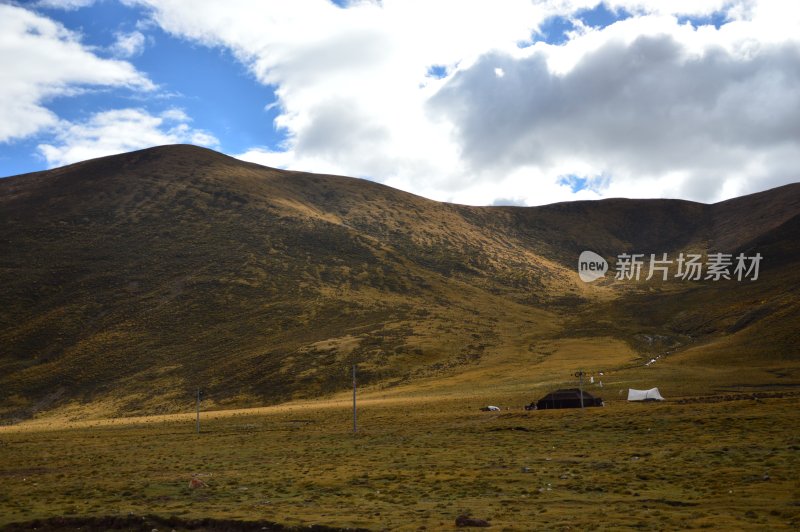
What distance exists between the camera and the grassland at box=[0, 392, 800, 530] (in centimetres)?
1998

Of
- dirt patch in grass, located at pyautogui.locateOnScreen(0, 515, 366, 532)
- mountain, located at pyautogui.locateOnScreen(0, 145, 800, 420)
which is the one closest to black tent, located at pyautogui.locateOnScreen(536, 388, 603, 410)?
mountain, located at pyautogui.locateOnScreen(0, 145, 800, 420)

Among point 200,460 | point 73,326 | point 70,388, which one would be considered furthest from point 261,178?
point 200,460

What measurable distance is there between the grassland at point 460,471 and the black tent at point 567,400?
2491 millimetres

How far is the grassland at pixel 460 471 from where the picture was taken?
787 inches

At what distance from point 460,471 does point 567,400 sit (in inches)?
1017

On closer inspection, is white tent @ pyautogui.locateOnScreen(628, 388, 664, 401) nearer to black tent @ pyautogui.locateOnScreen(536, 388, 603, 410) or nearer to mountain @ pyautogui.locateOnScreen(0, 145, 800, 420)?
black tent @ pyautogui.locateOnScreen(536, 388, 603, 410)

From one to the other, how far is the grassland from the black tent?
2491 mm

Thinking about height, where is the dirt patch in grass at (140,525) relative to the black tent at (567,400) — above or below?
below

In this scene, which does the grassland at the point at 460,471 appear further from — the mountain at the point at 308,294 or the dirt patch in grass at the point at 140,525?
the mountain at the point at 308,294

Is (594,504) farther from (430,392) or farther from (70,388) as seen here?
(70,388)

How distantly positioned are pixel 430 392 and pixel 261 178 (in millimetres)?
115946

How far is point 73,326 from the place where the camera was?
113125 mm

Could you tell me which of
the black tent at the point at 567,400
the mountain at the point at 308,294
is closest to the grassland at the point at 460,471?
the black tent at the point at 567,400

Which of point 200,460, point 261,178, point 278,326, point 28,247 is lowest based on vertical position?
point 200,460
